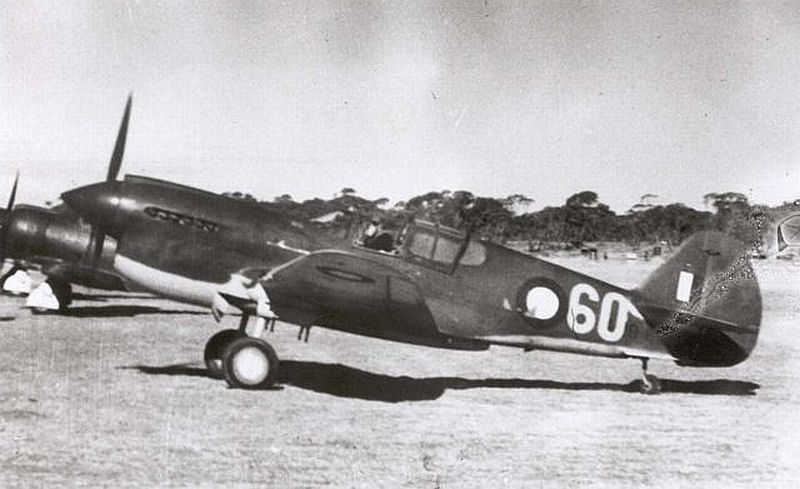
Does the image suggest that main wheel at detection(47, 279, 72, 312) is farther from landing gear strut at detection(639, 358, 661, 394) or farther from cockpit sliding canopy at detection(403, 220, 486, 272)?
landing gear strut at detection(639, 358, 661, 394)

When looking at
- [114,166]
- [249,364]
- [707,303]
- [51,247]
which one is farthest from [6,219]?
[707,303]

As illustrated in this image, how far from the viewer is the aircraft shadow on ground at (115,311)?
40.4 ft

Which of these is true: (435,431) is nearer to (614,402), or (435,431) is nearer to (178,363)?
(614,402)

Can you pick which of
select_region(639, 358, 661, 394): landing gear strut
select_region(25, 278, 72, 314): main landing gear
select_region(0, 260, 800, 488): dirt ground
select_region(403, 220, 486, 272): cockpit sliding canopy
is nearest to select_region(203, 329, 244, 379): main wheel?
select_region(0, 260, 800, 488): dirt ground

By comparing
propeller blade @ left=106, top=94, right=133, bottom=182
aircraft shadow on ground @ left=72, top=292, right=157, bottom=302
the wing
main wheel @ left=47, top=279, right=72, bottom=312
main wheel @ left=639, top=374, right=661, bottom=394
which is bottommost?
aircraft shadow on ground @ left=72, top=292, right=157, bottom=302

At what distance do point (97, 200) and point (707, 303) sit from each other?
5.77 meters

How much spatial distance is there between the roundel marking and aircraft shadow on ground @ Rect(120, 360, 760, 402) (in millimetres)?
718

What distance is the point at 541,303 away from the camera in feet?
24.5

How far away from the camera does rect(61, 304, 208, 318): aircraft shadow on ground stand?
485 inches

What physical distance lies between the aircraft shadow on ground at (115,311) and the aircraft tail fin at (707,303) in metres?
8.26

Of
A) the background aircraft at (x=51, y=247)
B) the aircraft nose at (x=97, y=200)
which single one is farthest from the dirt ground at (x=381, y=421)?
the background aircraft at (x=51, y=247)

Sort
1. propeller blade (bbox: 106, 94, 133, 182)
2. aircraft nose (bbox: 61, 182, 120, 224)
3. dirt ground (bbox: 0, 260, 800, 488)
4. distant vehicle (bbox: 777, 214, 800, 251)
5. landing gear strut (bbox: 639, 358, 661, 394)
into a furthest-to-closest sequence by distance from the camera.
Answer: landing gear strut (bbox: 639, 358, 661, 394) → propeller blade (bbox: 106, 94, 133, 182) → aircraft nose (bbox: 61, 182, 120, 224) → distant vehicle (bbox: 777, 214, 800, 251) → dirt ground (bbox: 0, 260, 800, 488)

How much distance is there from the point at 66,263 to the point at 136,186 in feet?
18.8

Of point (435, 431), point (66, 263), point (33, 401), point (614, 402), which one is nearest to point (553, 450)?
point (435, 431)
